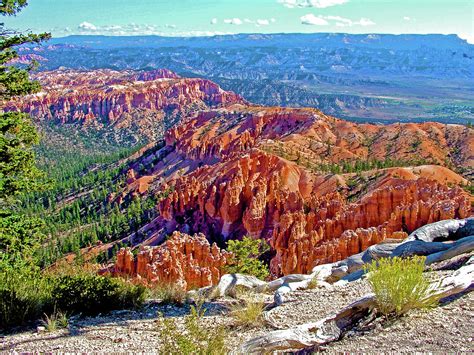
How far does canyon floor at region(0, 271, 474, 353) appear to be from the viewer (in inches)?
287

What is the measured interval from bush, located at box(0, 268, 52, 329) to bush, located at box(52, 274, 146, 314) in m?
0.31

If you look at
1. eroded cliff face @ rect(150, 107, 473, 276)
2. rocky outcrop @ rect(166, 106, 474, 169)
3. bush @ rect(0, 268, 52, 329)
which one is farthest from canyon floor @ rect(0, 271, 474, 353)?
rocky outcrop @ rect(166, 106, 474, 169)

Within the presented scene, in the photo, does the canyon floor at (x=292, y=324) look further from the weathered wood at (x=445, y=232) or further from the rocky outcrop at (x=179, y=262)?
the rocky outcrop at (x=179, y=262)

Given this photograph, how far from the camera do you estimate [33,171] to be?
13.9 metres

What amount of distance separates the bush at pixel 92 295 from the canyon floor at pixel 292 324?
0.38m

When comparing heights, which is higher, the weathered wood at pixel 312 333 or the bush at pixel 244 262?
the weathered wood at pixel 312 333

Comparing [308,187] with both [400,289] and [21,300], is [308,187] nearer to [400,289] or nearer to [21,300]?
[21,300]

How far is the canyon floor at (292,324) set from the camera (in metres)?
7.29

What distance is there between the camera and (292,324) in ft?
30.2

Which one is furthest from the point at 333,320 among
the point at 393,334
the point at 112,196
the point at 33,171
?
the point at 112,196

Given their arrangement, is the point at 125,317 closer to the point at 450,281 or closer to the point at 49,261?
the point at 450,281

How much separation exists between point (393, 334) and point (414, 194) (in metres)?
31.8

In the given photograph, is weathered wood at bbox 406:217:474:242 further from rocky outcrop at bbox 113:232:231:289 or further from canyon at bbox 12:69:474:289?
rocky outcrop at bbox 113:232:231:289

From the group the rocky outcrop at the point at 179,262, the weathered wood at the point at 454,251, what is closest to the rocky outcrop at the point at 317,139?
the rocky outcrop at the point at 179,262
